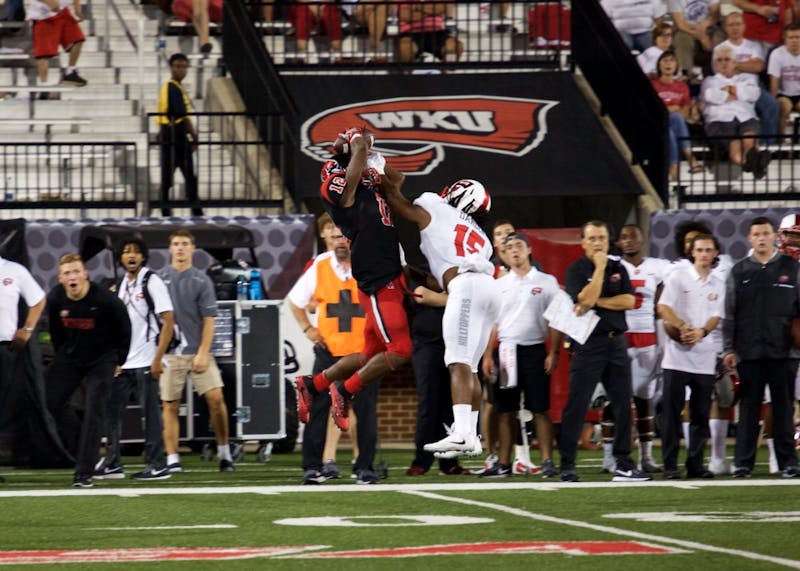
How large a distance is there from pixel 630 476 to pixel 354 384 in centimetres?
234

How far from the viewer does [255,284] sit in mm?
16781

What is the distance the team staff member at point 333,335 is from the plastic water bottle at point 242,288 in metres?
2.61

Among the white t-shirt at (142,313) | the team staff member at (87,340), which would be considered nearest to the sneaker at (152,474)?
the team staff member at (87,340)

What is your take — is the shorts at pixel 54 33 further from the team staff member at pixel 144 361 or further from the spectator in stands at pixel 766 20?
the team staff member at pixel 144 361

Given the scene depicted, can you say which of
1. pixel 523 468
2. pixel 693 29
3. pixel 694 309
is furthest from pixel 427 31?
pixel 694 309

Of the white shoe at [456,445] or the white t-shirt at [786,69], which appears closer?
the white shoe at [456,445]

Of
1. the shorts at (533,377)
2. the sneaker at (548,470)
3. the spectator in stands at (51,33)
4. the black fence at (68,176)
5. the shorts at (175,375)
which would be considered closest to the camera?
the sneaker at (548,470)

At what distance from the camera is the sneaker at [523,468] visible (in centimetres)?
1415

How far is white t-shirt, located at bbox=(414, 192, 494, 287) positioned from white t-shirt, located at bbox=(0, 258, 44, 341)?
3606mm

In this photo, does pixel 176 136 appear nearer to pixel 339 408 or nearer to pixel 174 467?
pixel 174 467

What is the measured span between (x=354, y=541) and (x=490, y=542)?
27.0 inches

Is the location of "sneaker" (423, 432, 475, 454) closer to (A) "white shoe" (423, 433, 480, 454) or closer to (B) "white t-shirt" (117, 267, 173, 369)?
(A) "white shoe" (423, 433, 480, 454)

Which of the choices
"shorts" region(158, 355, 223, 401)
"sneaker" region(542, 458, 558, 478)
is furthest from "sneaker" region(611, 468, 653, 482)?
"shorts" region(158, 355, 223, 401)

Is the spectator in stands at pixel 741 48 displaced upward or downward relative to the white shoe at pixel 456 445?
upward
